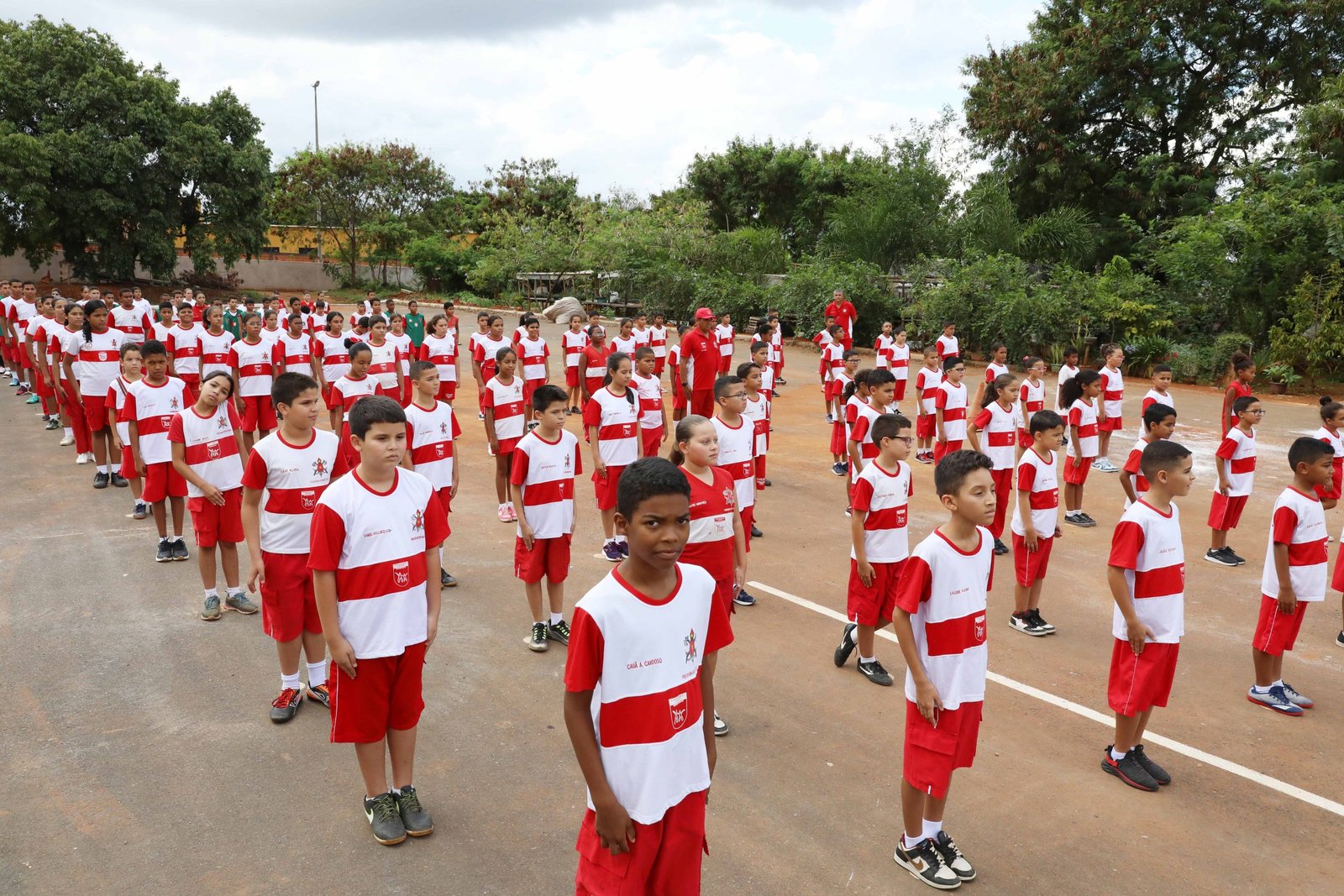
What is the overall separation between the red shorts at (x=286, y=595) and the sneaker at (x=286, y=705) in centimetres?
38

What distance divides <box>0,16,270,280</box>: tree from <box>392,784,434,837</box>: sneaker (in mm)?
31123

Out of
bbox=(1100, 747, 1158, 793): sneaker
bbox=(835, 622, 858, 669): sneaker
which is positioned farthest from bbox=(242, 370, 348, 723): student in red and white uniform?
bbox=(1100, 747, 1158, 793): sneaker

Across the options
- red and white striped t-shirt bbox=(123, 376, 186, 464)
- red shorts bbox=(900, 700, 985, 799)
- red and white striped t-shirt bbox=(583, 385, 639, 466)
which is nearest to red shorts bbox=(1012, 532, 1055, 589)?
red shorts bbox=(900, 700, 985, 799)

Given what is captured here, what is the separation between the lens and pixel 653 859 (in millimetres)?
2773

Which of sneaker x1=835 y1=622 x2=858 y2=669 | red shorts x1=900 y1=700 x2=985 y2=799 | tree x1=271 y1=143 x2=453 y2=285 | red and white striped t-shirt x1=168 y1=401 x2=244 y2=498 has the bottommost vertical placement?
sneaker x1=835 y1=622 x2=858 y2=669

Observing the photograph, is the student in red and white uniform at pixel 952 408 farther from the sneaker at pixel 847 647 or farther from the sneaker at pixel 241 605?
the sneaker at pixel 241 605

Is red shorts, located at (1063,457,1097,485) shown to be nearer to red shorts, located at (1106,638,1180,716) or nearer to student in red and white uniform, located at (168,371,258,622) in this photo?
red shorts, located at (1106,638,1180,716)

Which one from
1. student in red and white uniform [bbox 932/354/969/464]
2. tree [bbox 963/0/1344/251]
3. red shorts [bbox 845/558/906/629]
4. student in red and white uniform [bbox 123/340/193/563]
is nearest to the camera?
red shorts [bbox 845/558/906/629]

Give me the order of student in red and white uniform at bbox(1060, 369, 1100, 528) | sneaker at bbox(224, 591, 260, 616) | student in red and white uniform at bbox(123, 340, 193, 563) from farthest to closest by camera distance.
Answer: student in red and white uniform at bbox(1060, 369, 1100, 528)
student in red and white uniform at bbox(123, 340, 193, 563)
sneaker at bbox(224, 591, 260, 616)

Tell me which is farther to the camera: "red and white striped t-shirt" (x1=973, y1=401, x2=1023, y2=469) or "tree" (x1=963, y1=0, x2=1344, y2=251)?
"tree" (x1=963, y1=0, x2=1344, y2=251)

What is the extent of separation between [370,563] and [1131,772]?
3995 millimetres

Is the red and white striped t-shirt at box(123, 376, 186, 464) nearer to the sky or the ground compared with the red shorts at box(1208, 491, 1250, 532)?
nearer to the sky

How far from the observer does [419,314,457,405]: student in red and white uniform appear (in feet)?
43.2

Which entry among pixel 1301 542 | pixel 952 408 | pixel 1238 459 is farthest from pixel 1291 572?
pixel 952 408
